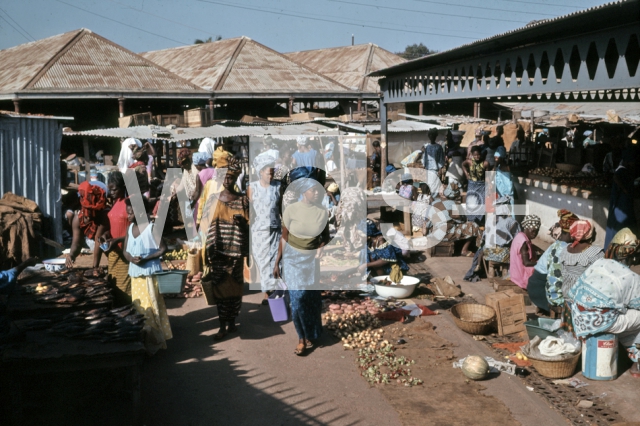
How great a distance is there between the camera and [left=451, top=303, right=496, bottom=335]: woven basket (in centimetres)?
677

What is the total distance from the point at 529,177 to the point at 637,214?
3.06 metres

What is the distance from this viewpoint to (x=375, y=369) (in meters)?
5.83

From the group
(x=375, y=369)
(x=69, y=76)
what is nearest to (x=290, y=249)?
(x=375, y=369)

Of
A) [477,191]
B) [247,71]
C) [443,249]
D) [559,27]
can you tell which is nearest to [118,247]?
[559,27]

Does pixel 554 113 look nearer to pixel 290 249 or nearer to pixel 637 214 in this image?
pixel 637 214

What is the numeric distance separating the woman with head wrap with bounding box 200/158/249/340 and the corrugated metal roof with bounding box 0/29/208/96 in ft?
51.1

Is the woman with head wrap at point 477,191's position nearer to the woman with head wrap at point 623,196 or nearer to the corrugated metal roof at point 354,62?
the woman with head wrap at point 623,196

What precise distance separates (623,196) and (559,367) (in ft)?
13.9

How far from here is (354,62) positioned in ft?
93.7

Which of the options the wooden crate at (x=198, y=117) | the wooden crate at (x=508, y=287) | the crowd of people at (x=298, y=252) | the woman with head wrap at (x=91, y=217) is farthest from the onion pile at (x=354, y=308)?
the wooden crate at (x=198, y=117)

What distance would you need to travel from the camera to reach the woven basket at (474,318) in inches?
266

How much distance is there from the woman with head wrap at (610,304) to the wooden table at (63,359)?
3.94 m

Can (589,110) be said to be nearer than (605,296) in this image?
No

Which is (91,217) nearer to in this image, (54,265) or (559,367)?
(54,265)
